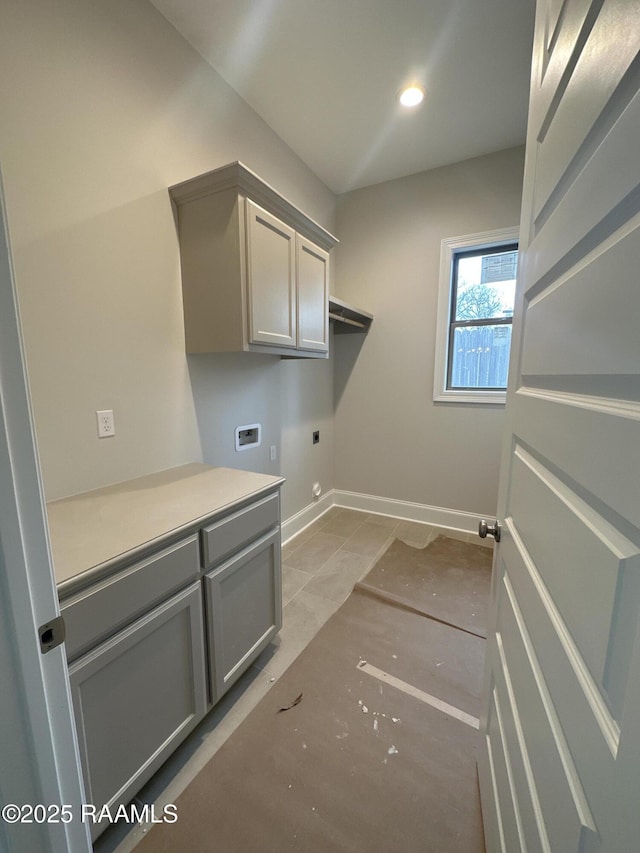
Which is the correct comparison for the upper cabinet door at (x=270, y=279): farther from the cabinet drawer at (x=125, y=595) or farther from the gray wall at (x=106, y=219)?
the cabinet drawer at (x=125, y=595)

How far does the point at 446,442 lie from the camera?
2961 mm

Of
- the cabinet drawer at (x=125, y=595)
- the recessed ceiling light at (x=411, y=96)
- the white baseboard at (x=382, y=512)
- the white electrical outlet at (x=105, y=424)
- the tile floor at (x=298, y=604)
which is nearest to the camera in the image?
the cabinet drawer at (x=125, y=595)

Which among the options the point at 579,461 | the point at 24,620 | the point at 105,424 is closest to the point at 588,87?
the point at 579,461

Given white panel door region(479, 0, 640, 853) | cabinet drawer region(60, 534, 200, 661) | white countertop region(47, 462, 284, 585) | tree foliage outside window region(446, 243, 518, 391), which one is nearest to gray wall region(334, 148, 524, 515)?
tree foliage outside window region(446, 243, 518, 391)

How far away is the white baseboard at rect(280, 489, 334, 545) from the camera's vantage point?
2746mm

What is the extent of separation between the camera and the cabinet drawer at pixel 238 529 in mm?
1218

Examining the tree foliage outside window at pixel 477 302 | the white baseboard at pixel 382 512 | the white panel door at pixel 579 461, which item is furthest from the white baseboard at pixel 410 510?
the white panel door at pixel 579 461

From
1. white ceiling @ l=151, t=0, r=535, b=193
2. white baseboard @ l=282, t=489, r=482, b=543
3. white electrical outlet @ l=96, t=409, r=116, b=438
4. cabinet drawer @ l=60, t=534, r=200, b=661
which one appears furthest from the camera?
white baseboard @ l=282, t=489, r=482, b=543

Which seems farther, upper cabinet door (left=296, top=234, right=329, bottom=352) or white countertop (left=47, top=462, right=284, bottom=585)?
upper cabinet door (left=296, top=234, right=329, bottom=352)

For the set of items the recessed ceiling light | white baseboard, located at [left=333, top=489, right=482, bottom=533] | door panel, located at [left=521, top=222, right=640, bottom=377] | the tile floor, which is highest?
the recessed ceiling light

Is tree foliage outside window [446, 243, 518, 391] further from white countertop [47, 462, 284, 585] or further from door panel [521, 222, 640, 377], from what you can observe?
door panel [521, 222, 640, 377]

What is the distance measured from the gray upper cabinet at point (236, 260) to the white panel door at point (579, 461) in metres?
1.16

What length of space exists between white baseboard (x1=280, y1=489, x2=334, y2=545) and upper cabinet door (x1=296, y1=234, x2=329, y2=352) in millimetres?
1431

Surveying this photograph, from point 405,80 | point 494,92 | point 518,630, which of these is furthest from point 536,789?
point 494,92
